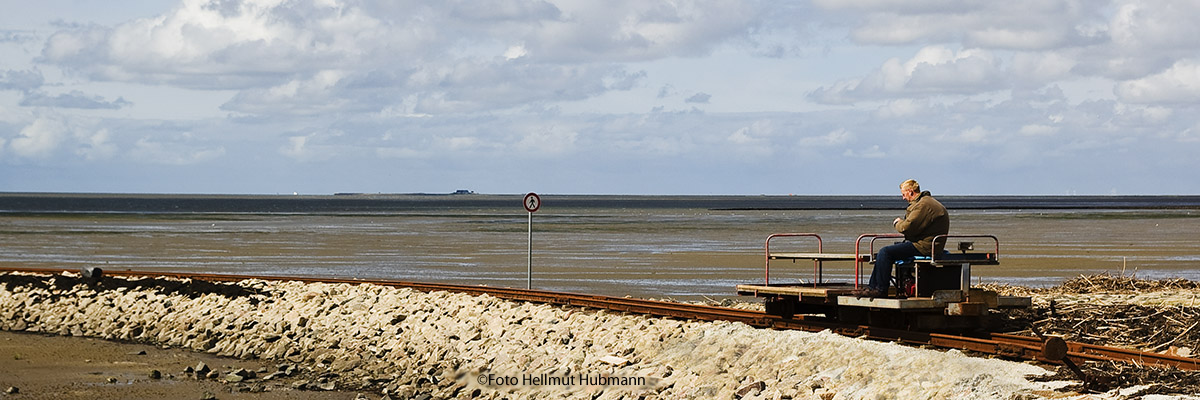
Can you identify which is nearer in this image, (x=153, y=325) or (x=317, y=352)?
(x=317, y=352)

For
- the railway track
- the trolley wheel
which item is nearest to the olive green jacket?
the railway track

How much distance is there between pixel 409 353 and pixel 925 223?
8065 mm

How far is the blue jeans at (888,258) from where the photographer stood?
49.5ft

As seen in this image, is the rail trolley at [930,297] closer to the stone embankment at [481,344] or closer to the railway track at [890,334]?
the railway track at [890,334]

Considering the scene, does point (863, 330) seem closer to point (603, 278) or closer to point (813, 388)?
point (813, 388)

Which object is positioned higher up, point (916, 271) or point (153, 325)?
point (916, 271)

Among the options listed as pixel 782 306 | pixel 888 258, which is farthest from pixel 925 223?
pixel 782 306

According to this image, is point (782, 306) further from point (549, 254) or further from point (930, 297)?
point (549, 254)

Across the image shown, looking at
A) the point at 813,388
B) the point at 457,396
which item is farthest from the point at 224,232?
the point at 813,388

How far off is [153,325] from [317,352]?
15.7 ft

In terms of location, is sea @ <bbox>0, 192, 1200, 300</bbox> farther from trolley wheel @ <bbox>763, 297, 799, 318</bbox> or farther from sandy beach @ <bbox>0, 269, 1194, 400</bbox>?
trolley wheel @ <bbox>763, 297, 799, 318</bbox>

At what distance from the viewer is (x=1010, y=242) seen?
184 feet

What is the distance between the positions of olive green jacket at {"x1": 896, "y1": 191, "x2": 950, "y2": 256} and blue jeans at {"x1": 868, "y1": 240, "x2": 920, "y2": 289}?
0.09m

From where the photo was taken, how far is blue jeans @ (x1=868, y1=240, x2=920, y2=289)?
49.5 ft
